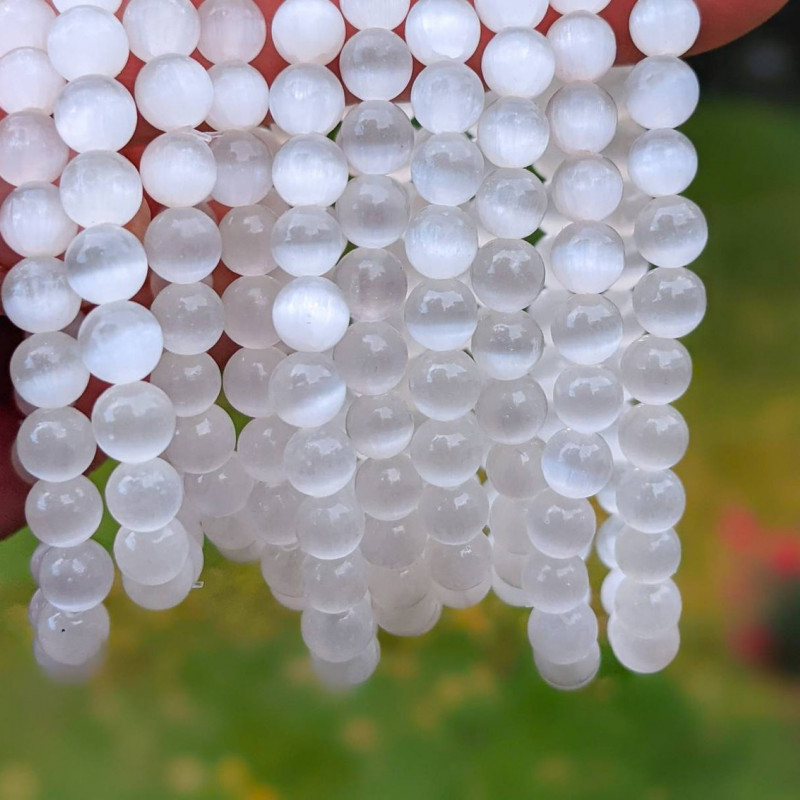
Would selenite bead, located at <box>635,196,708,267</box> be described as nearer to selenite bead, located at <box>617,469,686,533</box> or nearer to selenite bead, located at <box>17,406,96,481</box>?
selenite bead, located at <box>617,469,686,533</box>

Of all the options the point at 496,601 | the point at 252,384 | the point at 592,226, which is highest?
the point at 592,226

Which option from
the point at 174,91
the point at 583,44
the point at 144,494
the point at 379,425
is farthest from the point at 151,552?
the point at 583,44

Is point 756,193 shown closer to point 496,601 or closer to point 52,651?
point 496,601

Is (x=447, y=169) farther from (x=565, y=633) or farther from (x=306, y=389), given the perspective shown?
(x=565, y=633)

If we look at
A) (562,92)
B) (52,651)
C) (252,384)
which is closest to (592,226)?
(562,92)

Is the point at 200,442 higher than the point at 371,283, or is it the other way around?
the point at 371,283

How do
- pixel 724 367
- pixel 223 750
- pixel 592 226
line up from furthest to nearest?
pixel 724 367 < pixel 223 750 < pixel 592 226
